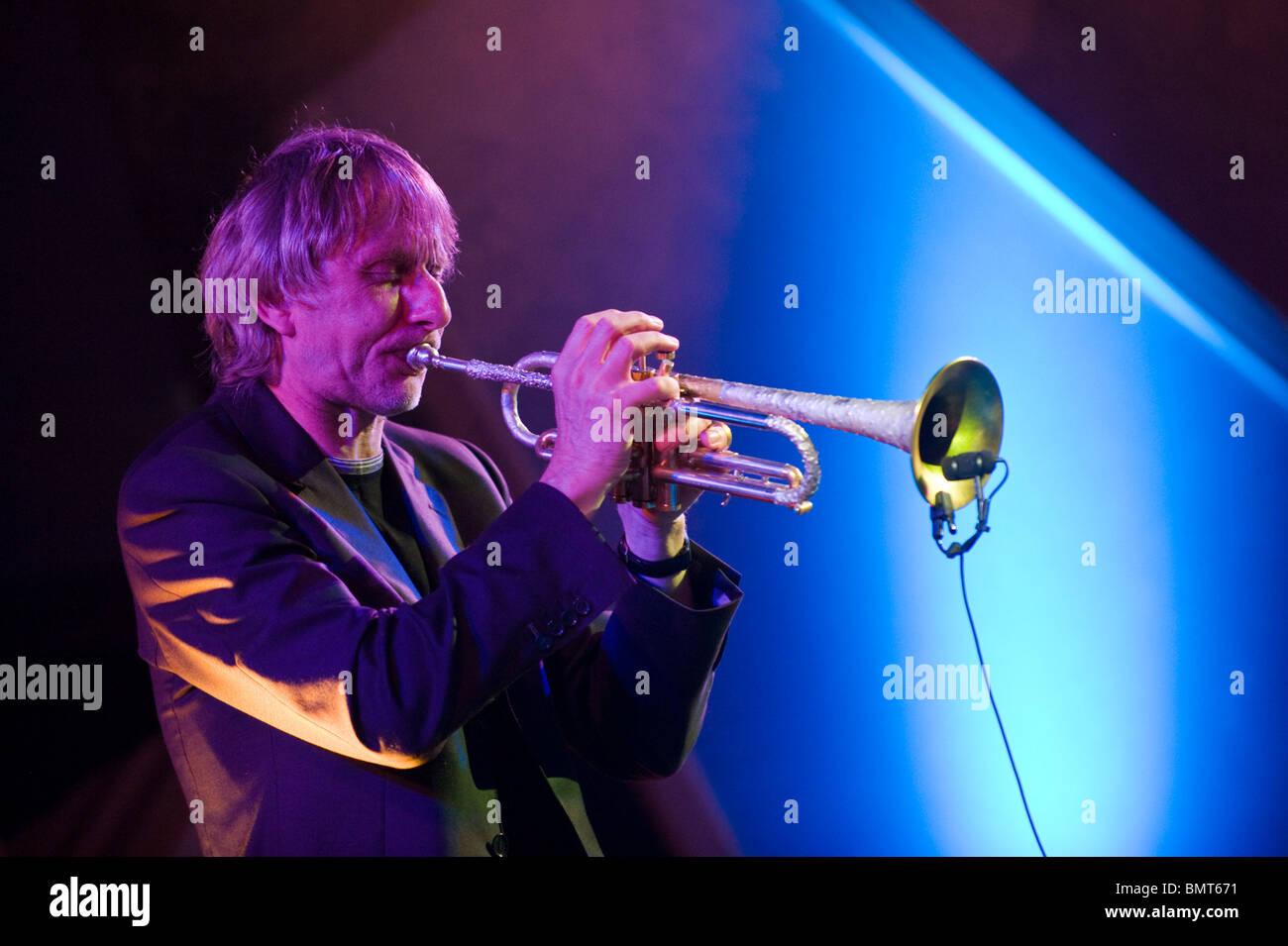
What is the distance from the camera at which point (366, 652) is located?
179 cm

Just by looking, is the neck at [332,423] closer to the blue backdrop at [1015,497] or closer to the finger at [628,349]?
the finger at [628,349]

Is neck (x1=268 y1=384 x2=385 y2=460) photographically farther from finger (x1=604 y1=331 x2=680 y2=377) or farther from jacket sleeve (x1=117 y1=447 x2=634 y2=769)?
finger (x1=604 y1=331 x2=680 y2=377)

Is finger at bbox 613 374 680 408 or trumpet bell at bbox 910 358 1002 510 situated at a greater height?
finger at bbox 613 374 680 408

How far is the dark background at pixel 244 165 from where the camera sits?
2.76m

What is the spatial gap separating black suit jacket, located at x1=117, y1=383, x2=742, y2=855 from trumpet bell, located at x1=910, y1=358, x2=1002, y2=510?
49 centimetres

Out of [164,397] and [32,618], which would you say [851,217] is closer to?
[164,397]

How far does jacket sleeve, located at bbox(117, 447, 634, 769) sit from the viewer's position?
178 cm

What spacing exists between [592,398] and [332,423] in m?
0.62

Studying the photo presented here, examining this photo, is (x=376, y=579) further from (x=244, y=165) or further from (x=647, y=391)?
(x=244, y=165)

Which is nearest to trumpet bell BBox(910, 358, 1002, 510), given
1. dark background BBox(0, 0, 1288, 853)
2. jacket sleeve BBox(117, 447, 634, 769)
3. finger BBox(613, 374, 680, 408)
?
finger BBox(613, 374, 680, 408)

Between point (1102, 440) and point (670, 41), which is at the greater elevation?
point (670, 41)

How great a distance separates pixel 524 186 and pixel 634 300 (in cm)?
43
